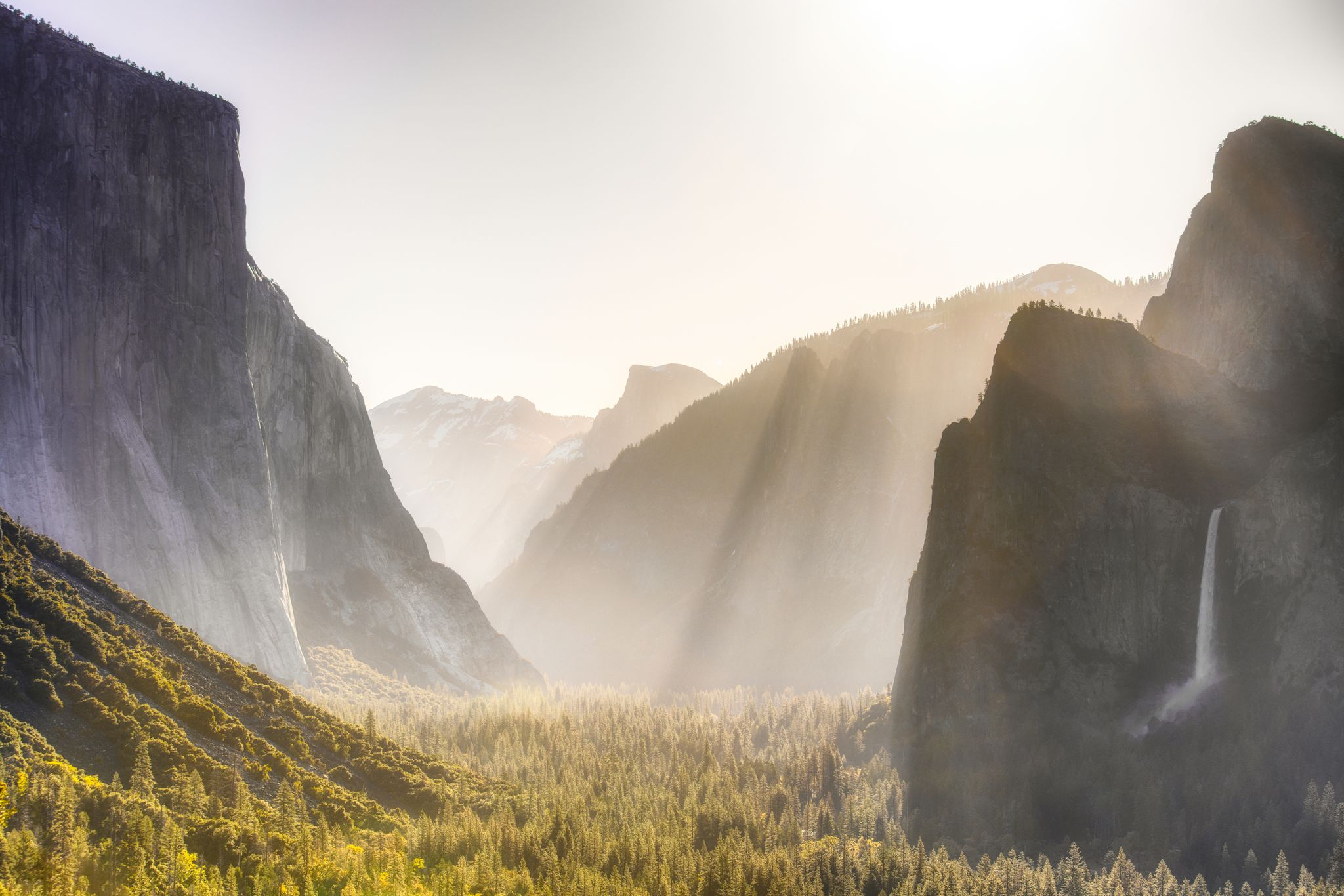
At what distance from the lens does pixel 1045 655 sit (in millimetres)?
69375

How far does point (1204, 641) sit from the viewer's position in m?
65.5

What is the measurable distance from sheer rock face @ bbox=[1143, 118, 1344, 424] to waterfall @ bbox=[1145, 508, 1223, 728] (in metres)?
11.0

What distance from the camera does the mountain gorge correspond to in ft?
194

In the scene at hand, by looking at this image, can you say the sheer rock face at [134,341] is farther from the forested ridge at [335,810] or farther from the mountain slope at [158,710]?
the forested ridge at [335,810]

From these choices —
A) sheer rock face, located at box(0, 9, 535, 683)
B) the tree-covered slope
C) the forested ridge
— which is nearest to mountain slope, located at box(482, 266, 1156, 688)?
the forested ridge

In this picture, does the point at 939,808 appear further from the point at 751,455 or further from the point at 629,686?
the point at 751,455

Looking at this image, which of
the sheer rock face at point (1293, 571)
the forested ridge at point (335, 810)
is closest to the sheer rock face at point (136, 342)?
the forested ridge at point (335, 810)

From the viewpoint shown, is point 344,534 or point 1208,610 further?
point 344,534

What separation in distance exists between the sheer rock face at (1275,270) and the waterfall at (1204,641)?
1100 centimetres

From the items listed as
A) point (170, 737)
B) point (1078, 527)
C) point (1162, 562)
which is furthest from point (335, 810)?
point (1162, 562)

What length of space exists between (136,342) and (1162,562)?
3365 inches

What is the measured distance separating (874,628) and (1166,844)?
3766 inches

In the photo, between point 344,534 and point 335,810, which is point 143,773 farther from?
point 344,534

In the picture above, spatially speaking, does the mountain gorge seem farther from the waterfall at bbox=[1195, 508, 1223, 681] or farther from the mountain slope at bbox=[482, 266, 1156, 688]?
the mountain slope at bbox=[482, 266, 1156, 688]
